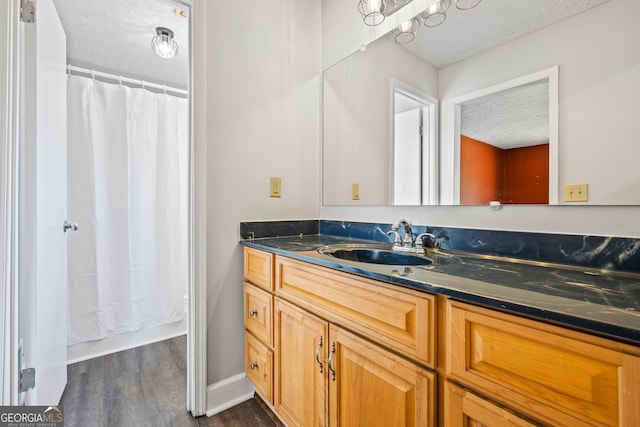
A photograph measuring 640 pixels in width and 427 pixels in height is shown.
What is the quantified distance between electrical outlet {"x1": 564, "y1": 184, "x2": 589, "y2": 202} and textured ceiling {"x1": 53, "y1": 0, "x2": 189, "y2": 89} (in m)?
1.78

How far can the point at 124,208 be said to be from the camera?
6.97 feet

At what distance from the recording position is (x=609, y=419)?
1.47 feet

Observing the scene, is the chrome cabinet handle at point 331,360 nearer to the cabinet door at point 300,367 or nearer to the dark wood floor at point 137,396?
the cabinet door at point 300,367

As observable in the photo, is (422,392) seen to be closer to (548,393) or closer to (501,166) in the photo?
(548,393)

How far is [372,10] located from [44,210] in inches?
71.4

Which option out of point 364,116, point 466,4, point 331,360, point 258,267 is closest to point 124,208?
point 258,267

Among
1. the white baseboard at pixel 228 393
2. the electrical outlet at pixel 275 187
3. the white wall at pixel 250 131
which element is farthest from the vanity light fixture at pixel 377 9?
the white baseboard at pixel 228 393

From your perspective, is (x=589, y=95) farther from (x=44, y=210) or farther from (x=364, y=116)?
(x=44, y=210)

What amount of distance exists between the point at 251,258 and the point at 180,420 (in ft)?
2.79

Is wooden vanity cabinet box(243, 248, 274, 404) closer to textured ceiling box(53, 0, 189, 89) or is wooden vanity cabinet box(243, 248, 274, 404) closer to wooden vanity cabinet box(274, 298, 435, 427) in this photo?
wooden vanity cabinet box(274, 298, 435, 427)

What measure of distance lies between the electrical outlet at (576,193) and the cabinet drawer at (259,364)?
128cm

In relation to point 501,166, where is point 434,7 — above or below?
above

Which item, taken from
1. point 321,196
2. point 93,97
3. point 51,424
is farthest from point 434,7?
point 51,424

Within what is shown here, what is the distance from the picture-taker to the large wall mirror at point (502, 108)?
2.73ft
